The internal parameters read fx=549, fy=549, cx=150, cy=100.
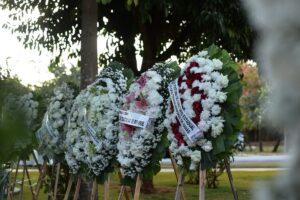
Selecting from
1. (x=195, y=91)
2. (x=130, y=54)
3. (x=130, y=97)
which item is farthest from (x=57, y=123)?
(x=130, y=54)

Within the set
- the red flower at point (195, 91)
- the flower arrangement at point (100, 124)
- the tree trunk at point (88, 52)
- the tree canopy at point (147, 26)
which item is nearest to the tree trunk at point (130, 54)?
the tree canopy at point (147, 26)

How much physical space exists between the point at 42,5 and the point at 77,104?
416 cm

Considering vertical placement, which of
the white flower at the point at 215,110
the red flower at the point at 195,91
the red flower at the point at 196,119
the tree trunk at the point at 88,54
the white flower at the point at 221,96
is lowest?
the red flower at the point at 196,119

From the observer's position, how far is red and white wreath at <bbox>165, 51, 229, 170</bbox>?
4.53 meters

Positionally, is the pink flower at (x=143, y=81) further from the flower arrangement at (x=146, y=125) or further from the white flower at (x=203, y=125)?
the white flower at (x=203, y=125)

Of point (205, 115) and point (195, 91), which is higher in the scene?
point (195, 91)

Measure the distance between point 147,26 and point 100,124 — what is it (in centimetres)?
656

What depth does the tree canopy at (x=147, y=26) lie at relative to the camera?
362 inches

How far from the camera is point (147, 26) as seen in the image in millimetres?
12211

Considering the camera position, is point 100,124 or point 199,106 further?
point 100,124

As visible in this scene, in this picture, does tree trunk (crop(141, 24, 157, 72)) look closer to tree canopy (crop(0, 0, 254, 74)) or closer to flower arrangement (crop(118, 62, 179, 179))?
tree canopy (crop(0, 0, 254, 74))

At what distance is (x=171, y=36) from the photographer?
503 inches

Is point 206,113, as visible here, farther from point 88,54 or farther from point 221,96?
point 88,54

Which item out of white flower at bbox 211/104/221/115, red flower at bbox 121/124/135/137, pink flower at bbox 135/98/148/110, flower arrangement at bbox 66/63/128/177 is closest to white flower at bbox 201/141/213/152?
white flower at bbox 211/104/221/115
